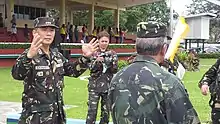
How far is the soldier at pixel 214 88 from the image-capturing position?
443 cm

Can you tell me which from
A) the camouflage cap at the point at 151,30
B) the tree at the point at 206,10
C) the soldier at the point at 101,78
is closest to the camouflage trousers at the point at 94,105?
the soldier at the point at 101,78

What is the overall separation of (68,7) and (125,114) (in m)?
38.3

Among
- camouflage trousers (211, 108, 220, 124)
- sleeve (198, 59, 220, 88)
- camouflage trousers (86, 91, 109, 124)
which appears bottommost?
→ camouflage trousers (86, 91, 109, 124)

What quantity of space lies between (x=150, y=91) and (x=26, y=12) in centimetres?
3339

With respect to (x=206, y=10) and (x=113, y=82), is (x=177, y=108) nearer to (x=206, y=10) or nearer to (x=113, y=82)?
(x=113, y=82)

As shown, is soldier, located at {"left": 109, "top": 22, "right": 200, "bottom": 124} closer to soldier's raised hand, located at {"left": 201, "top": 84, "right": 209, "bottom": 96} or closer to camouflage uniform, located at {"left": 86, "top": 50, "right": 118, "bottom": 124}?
soldier's raised hand, located at {"left": 201, "top": 84, "right": 209, "bottom": 96}

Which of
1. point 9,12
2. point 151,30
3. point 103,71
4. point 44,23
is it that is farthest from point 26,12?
point 151,30

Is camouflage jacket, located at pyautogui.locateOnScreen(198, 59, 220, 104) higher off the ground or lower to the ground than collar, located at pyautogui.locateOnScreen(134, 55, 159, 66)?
lower

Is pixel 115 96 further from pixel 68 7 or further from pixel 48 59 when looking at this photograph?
pixel 68 7

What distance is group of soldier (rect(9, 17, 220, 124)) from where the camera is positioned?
254 centimetres

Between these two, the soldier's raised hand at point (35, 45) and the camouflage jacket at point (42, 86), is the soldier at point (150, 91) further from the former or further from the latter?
the camouflage jacket at point (42, 86)

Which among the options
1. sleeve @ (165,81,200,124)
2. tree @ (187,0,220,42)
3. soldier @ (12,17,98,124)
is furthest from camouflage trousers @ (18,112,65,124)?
tree @ (187,0,220,42)

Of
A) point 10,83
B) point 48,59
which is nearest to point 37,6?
point 10,83

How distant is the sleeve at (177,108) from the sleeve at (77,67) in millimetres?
1927
